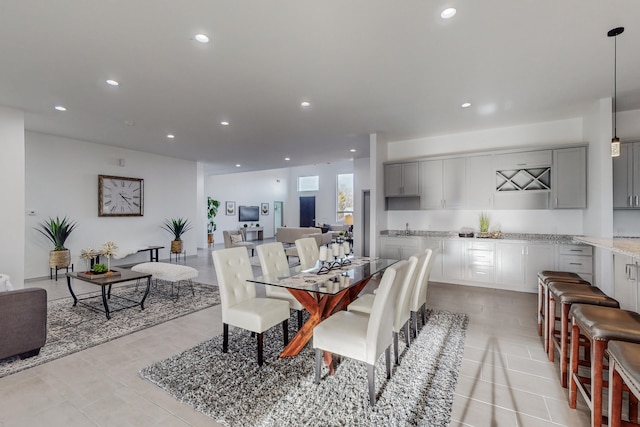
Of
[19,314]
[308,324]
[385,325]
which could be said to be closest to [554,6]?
[385,325]

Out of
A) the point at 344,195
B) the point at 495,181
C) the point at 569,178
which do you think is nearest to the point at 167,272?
the point at 495,181

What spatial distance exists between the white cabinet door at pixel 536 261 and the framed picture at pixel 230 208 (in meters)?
10.5

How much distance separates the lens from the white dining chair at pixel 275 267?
3.16m

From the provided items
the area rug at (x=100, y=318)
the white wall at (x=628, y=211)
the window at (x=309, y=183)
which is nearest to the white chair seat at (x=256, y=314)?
the area rug at (x=100, y=318)

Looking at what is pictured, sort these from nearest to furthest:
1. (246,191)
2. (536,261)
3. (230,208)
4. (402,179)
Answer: (536,261) → (402,179) → (230,208) → (246,191)

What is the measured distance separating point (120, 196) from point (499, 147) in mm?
7878

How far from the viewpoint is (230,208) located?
1259 centimetres

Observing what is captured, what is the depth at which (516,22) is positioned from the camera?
2.31 metres

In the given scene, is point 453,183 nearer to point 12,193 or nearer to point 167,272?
point 167,272

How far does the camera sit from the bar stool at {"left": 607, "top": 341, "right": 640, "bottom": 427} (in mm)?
1175

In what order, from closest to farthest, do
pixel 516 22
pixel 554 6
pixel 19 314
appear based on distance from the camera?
pixel 554 6, pixel 516 22, pixel 19 314

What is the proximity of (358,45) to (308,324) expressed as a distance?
2.54 meters

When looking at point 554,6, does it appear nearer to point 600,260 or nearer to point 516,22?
point 516,22

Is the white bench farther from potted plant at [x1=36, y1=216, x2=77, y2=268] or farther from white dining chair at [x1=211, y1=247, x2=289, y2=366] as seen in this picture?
potted plant at [x1=36, y1=216, x2=77, y2=268]
